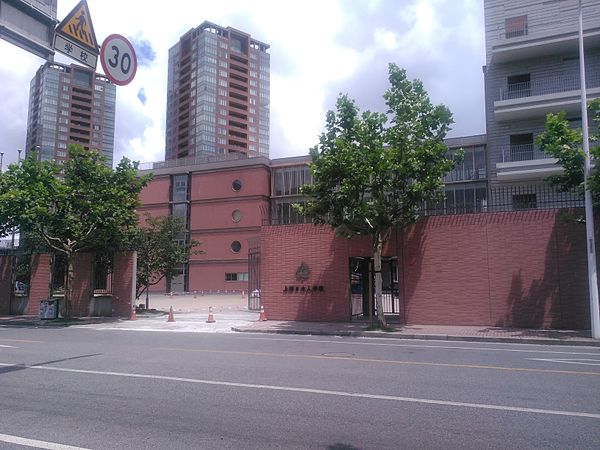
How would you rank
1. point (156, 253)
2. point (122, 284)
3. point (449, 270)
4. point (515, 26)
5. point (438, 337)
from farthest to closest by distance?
1. point (515, 26)
2. point (156, 253)
3. point (122, 284)
4. point (449, 270)
5. point (438, 337)

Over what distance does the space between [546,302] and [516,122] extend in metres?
18.8

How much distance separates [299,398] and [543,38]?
30.7 m

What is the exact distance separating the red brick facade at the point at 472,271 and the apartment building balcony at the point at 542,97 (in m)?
15.7

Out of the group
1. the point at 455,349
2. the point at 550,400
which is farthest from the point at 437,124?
the point at 550,400

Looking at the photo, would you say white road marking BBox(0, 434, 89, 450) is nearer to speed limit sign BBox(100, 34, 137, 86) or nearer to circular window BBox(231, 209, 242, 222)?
speed limit sign BBox(100, 34, 137, 86)

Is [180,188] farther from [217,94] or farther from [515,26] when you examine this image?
[217,94]

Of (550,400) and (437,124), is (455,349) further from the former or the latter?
(437,124)

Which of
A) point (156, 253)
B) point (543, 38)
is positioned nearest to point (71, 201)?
point (156, 253)

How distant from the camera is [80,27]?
→ 825cm

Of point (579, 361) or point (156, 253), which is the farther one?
point (156, 253)

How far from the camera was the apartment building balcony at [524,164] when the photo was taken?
100 feet

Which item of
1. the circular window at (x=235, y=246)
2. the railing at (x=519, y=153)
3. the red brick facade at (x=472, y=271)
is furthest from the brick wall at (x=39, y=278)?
the circular window at (x=235, y=246)

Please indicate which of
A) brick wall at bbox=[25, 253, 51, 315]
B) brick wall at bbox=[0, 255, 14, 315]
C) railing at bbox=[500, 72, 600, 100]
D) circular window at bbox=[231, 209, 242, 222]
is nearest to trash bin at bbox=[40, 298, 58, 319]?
brick wall at bbox=[25, 253, 51, 315]

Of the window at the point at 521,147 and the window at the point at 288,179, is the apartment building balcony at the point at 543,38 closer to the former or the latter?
the window at the point at 521,147
